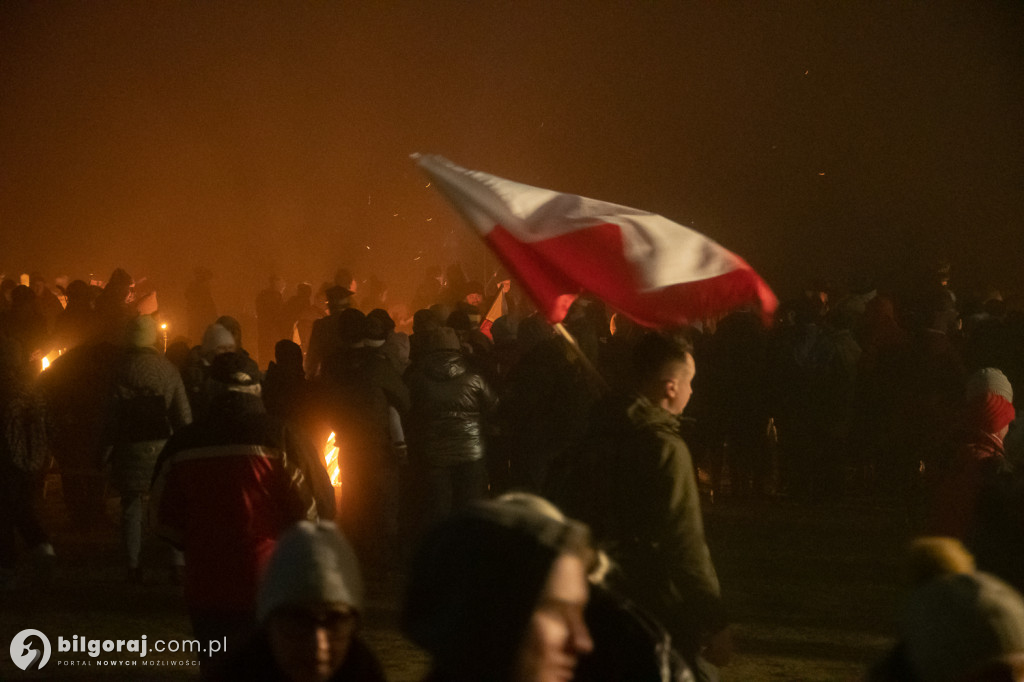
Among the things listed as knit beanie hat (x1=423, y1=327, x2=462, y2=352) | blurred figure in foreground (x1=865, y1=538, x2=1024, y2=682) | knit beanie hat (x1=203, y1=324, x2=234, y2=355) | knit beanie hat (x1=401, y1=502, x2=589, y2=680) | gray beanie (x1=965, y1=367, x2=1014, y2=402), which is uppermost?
knit beanie hat (x1=203, y1=324, x2=234, y2=355)

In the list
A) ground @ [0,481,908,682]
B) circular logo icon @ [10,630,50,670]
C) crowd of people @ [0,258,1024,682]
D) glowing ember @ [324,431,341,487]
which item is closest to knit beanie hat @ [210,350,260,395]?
crowd of people @ [0,258,1024,682]

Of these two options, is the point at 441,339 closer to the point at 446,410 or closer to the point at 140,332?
the point at 446,410

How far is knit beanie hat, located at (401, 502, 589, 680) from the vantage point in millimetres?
2176

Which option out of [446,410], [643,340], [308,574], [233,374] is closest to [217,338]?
[446,410]

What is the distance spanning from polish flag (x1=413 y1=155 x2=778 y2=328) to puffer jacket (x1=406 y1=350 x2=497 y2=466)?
10.5 ft

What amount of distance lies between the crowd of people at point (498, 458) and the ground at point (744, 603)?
0.32m

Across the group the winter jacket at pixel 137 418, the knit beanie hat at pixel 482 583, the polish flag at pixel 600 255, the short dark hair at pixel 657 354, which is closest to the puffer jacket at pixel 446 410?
the winter jacket at pixel 137 418

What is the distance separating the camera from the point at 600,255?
5.63 metres

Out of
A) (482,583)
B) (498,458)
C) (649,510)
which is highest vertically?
(482,583)

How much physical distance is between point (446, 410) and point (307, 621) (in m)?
5.80

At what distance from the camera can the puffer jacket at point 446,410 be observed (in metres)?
8.90

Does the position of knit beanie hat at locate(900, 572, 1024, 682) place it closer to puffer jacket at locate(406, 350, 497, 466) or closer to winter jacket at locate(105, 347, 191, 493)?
puffer jacket at locate(406, 350, 497, 466)

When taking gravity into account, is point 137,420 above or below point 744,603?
above

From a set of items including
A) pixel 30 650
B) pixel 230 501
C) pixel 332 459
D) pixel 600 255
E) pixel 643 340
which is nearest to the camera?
pixel 643 340
